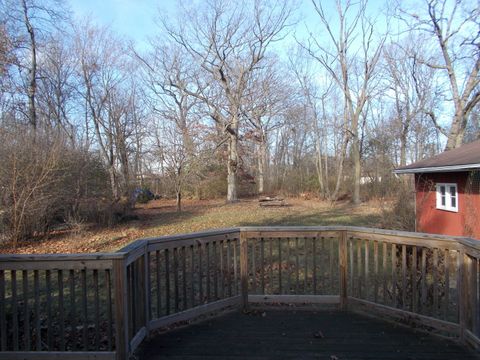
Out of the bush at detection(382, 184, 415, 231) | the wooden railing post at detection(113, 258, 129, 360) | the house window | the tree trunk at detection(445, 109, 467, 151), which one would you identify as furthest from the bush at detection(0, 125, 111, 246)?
the tree trunk at detection(445, 109, 467, 151)

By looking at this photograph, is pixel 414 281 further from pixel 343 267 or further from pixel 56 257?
pixel 56 257

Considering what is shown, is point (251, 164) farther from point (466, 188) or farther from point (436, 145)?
point (466, 188)

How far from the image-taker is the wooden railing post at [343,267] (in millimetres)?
4250

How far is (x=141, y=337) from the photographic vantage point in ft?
11.5

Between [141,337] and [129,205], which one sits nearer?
[141,337]

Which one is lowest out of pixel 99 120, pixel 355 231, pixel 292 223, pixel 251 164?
pixel 292 223

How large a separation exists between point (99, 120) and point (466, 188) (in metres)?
29.1

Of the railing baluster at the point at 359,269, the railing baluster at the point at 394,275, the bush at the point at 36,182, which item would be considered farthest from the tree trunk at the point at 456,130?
the bush at the point at 36,182

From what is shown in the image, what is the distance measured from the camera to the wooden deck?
3252mm

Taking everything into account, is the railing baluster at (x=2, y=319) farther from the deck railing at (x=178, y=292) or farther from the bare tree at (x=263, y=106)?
the bare tree at (x=263, y=106)

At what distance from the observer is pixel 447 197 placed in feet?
37.7

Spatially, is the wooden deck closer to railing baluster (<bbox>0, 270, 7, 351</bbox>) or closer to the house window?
railing baluster (<bbox>0, 270, 7, 351</bbox>)

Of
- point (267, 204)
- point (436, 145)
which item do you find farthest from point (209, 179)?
point (436, 145)

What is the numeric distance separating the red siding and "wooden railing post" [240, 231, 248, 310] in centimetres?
733
